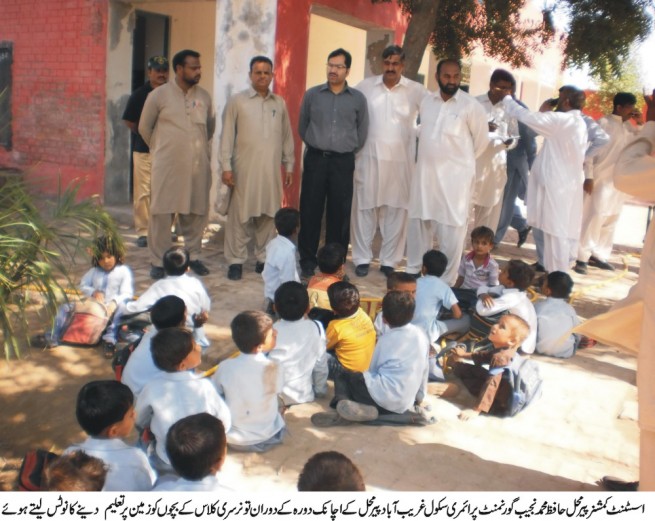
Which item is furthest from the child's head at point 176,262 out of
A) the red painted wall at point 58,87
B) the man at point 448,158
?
the red painted wall at point 58,87

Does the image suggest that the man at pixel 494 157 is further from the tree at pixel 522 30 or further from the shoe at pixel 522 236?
the shoe at pixel 522 236

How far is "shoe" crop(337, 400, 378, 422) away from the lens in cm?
396

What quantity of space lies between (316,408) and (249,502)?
178 cm

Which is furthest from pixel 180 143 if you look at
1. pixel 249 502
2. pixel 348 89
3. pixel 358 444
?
pixel 249 502

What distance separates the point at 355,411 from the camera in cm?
395

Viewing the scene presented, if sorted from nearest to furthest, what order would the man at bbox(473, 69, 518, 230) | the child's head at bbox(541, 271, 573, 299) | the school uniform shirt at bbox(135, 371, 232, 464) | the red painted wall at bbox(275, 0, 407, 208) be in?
the school uniform shirt at bbox(135, 371, 232, 464)
the child's head at bbox(541, 271, 573, 299)
the man at bbox(473, 69, 518, 230)
the red painted wall at bbox(275, 0, 407, 208)

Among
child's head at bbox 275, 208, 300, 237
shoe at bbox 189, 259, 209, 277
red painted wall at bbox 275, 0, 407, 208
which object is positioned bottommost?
shoe at bbox 189, 259, 209, 277

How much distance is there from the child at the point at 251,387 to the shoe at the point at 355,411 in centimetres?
42

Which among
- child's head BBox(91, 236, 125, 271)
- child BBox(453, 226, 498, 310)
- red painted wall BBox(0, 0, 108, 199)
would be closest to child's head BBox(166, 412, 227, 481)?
child's head BBox(91, 236, 125, 271)

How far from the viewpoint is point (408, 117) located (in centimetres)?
663

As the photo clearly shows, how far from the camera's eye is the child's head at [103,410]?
294 centimetres

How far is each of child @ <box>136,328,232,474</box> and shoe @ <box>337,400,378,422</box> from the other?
2.39 feet

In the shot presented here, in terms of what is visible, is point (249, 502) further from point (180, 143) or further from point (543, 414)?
point (180, 143)

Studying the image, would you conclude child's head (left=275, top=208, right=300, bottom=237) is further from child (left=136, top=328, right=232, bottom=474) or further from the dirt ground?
child (left=136, top=328, right=232, bottom=474)
